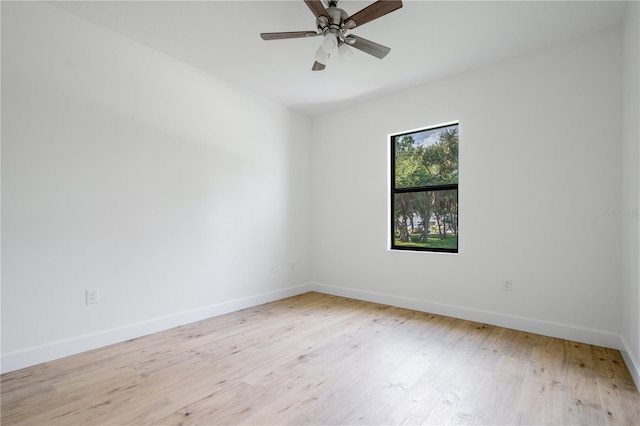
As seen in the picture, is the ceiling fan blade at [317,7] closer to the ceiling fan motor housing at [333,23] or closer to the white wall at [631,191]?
the ceiling fan motor housing at [333,23]

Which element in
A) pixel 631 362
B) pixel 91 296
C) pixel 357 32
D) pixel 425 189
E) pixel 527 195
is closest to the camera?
pixel 631 362

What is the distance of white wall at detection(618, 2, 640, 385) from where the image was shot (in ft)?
A: 6.93

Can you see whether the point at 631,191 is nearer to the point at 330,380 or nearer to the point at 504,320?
the point at 504,320

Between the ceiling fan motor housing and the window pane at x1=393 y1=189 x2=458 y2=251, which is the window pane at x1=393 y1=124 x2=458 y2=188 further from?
the ceiling fan motor housing

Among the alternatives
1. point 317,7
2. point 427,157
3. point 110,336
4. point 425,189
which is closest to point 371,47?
point 317,7

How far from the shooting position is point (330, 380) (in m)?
2.12

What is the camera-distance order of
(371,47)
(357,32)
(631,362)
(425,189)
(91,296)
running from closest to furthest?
(631,362) < (371,47) < (91,296) < (357,32) < (425,189)

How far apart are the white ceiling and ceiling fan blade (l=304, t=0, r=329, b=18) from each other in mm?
310

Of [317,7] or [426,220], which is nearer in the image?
[317,7]

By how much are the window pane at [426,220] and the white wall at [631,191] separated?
1411 mm

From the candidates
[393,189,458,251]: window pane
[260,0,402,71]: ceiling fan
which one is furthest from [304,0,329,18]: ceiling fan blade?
[393,189,458,251]: window pane

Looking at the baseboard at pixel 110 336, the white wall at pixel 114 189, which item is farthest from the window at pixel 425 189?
the baseboard at pixel 110 336

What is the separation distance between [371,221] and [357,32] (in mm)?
2257

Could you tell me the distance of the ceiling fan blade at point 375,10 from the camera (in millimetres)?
1989
